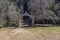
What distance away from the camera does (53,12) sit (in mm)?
21062

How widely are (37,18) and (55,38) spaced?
9.76 meters

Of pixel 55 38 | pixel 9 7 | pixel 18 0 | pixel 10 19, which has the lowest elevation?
pixel 55 38

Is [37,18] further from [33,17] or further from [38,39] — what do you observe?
[38,39]

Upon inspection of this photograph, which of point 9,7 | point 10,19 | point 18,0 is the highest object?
point 18,0

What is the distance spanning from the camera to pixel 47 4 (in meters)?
20.4

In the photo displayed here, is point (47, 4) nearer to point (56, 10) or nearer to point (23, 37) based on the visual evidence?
point (56, 10)

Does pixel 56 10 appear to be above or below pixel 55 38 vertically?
above

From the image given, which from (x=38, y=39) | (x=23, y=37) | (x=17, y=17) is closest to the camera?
(x=38, y=39)

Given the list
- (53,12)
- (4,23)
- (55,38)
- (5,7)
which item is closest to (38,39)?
(55,38)

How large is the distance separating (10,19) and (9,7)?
1615 millimetres

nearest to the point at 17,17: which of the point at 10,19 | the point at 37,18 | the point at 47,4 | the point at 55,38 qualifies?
the point at 10,19

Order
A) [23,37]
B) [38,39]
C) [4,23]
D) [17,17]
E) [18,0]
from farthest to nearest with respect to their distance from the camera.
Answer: [18,0]
[17,17]
[4,23]
[23,37]
[38,39]

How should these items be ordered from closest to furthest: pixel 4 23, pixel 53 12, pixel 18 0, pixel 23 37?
pixel 23 37
pixel 4 23
pixel 53 12
pixel 18 0

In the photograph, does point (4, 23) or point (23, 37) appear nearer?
point (23, 37)
